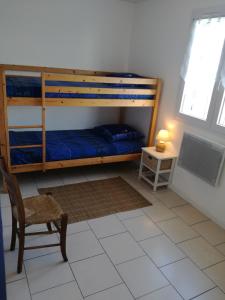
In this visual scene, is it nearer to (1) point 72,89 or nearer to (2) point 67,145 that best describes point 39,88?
(1) point 72,89

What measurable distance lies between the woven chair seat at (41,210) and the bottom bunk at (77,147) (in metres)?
0.91

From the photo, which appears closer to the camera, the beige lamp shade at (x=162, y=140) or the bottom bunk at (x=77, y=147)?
the bottom bunk at (x=77, y=147)

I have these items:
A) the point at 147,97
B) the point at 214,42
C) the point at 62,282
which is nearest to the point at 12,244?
the point at 62,282

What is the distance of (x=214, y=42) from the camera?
2.59 m

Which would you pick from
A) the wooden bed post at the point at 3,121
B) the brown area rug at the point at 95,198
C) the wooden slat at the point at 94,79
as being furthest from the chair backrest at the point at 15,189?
the wooden slat at the point at 94,79

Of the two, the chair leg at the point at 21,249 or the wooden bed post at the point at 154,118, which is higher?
the wooden bed post at the point at 154,118

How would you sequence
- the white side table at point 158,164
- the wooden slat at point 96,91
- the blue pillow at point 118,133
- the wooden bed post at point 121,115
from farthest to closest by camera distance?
1. the wooden bed post at point 121,115
2. the blue pillow at point 118,133
3. the white side table at point 158,164
4. the wooden slat at point 96,91

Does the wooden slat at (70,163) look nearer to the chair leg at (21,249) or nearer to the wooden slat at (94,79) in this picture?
the wooden slat at (94,79)

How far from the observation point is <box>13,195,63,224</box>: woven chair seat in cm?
181

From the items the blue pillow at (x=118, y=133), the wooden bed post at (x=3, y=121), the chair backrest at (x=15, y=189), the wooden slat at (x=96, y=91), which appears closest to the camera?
the chair backrest at (x=15, y=189)

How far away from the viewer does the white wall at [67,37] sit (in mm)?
3198

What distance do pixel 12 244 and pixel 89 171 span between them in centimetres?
168

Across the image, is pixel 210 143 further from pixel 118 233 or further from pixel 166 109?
pixel 118 233

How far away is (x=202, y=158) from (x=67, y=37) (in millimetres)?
2463
